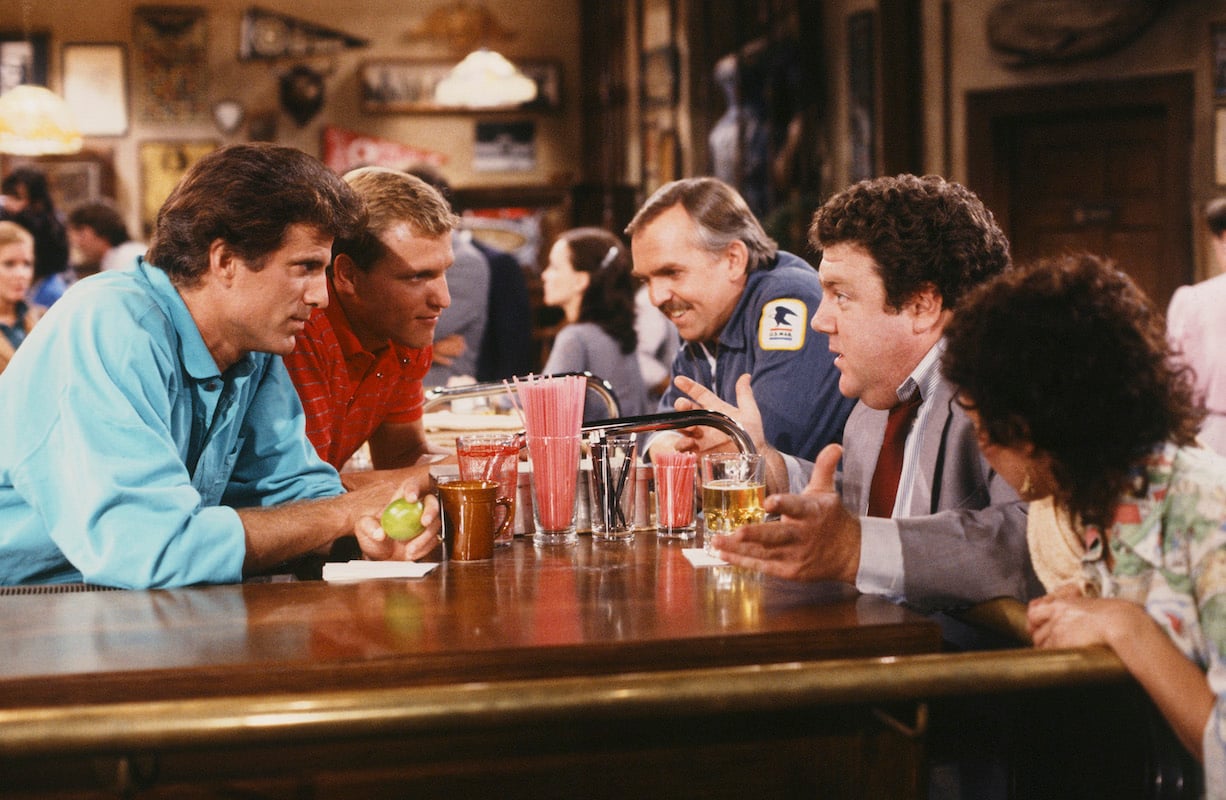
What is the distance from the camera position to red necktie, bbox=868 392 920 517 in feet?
6.98

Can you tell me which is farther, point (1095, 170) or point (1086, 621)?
point (1095, 170)

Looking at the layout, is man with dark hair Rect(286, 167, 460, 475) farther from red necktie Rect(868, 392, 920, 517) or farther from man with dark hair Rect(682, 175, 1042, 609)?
red necktie Rect(868, 392, 920, 517)

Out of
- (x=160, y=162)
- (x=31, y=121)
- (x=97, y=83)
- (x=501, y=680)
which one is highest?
(x=97, y=83)

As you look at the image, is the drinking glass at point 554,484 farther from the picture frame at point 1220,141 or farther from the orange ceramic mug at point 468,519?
the picture frame at point 1220,141

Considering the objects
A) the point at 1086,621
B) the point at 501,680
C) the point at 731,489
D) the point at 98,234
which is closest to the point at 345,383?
the point at 731,489

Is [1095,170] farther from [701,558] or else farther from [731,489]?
[701,558]

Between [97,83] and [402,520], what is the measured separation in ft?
30.2

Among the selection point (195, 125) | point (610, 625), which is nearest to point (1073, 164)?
point (610, 625)

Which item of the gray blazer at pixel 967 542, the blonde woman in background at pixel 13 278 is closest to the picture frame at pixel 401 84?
the blonde woman in background at pixel 13 278

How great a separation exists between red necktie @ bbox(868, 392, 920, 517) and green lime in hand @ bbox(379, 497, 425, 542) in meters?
0.82

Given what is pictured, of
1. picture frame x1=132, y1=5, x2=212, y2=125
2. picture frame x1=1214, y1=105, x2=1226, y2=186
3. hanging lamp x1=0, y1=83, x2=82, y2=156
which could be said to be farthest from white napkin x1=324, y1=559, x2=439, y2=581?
picture frame x1=132, y1=5, x2=212, y2=125

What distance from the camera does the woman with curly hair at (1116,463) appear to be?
124 cm

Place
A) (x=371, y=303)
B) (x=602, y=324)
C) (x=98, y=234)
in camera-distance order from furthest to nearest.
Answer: (x=98, y=234) → (x=602, y=324) → (x=371, y=303)

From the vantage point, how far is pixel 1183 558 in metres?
1.29
